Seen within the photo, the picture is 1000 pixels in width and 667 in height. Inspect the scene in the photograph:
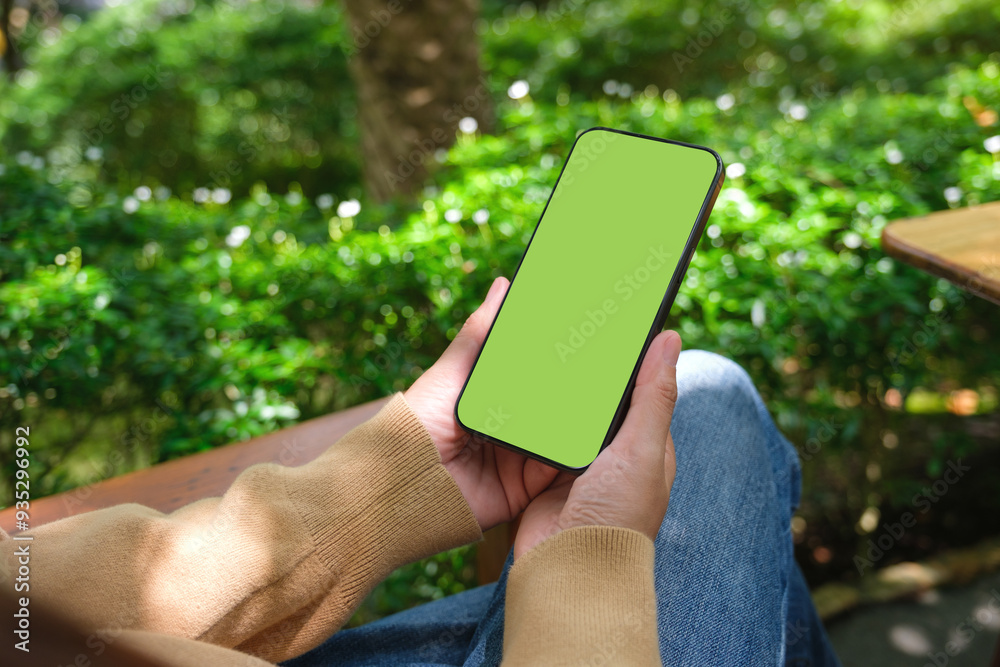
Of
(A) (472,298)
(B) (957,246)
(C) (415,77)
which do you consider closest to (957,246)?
(B) (957,246)

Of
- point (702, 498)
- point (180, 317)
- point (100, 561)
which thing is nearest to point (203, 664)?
point (100, 561)

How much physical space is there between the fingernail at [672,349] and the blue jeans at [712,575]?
0.30 metres

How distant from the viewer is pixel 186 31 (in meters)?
6.17

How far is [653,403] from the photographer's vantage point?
3.53 feet

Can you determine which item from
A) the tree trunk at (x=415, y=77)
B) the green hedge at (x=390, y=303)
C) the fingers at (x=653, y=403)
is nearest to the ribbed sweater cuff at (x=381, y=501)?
the fingers at (x=653, y=403)

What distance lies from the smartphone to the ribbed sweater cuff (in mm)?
117

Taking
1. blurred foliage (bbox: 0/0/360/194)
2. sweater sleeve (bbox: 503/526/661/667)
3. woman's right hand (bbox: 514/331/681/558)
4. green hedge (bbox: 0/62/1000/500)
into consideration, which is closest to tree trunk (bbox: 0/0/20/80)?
blurred foliage (bbox: 0/0/360/194)

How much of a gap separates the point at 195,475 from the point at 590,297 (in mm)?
850

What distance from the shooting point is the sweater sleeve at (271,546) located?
0.98 meters

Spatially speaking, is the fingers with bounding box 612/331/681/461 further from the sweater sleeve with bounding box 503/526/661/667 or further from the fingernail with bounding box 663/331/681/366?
the sweater sleeve with bounding box 503/526/661/667

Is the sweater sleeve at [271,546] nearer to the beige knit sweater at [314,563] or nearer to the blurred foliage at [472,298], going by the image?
the beige knit sweater at [314,563]

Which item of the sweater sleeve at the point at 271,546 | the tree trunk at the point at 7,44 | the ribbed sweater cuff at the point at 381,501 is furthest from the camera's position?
the tree trunk at the point at 7,44

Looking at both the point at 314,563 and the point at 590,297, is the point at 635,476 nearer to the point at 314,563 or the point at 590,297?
the point at 590,297

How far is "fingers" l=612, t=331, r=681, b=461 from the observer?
1052 mm
